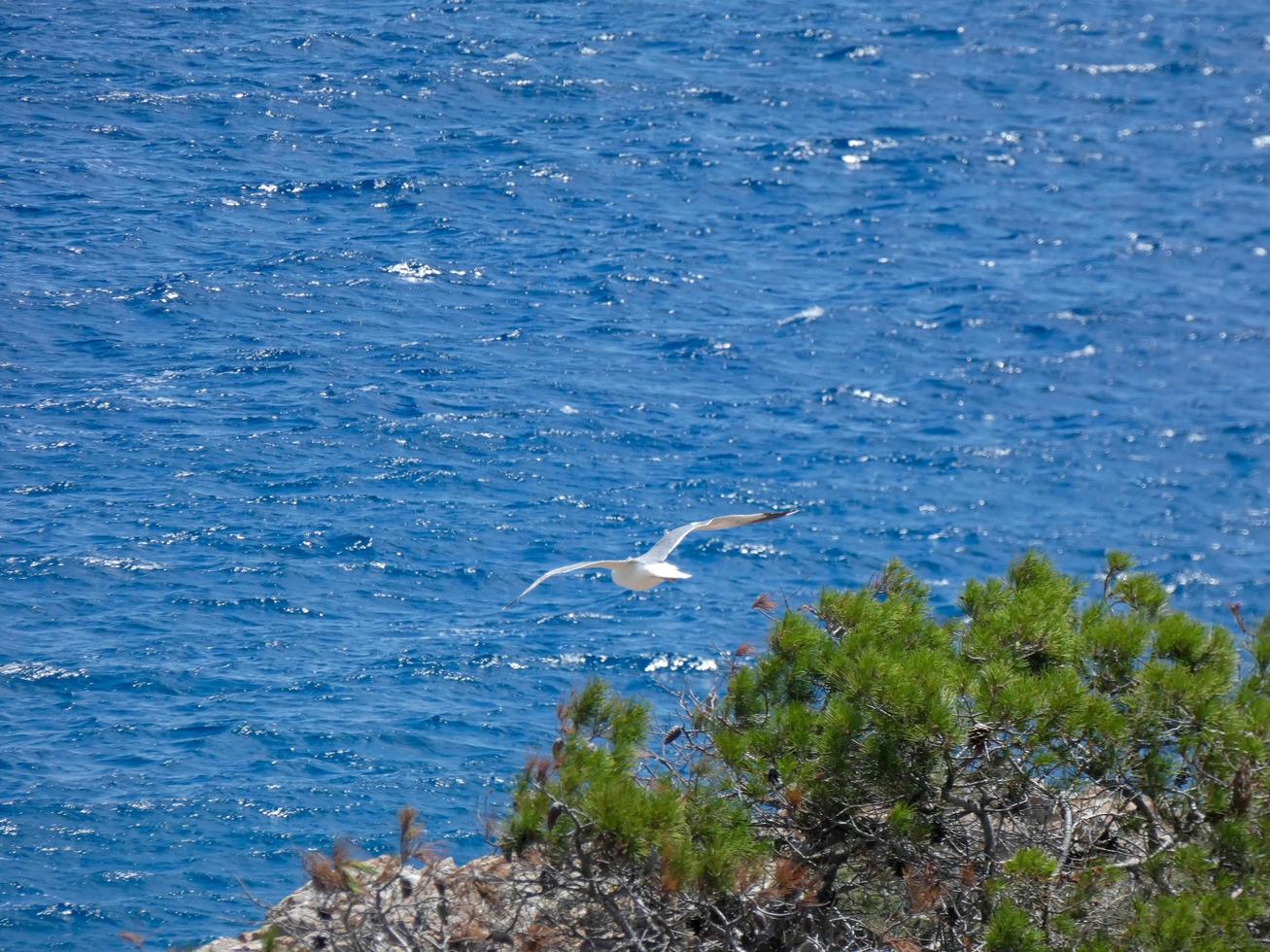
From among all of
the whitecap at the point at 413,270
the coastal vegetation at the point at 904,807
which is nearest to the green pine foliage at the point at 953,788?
the coastal vegetation at the point at 904,807

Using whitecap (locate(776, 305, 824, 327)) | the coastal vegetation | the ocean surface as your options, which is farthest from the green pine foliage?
whitecap (locate(776, 305, 824, 327))

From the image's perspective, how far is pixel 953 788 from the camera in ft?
30.1

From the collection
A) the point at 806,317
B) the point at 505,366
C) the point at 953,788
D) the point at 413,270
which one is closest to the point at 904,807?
the point at 953,788

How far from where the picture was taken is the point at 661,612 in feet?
88.8

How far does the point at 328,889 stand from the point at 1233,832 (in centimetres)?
529

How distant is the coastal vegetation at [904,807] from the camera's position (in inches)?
333

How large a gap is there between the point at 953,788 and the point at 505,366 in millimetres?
24906

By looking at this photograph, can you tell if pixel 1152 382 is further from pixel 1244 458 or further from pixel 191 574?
pixel 191 574

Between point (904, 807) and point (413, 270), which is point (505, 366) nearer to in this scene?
point (413, 270)

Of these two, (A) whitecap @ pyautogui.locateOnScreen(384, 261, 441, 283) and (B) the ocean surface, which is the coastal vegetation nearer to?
(B) the ocean surface

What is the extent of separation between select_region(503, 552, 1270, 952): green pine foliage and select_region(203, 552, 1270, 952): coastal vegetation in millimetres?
18

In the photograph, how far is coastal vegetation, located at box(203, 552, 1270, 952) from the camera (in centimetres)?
846

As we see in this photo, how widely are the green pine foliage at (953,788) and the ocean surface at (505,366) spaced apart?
933 centimetres

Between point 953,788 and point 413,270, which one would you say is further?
point 413,270
